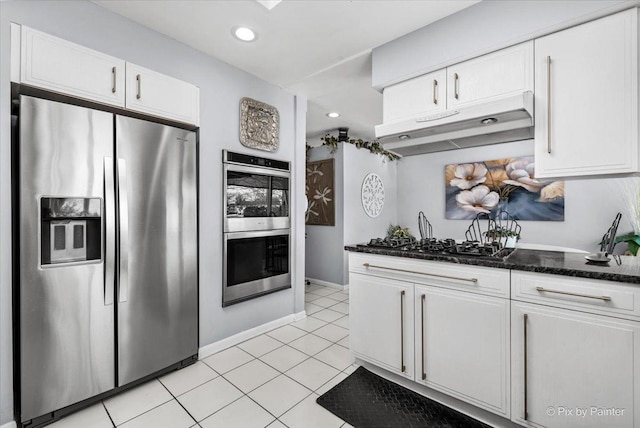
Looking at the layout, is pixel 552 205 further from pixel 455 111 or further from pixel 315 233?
pixel 315 233

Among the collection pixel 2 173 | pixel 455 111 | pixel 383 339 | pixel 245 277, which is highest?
pixel 455 111

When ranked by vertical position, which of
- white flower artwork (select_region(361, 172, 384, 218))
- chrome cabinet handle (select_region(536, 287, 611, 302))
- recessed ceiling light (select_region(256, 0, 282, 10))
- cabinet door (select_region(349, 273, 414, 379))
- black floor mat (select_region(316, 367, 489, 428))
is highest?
recessed ceiling light (select_region(256, 0, 282, 10))

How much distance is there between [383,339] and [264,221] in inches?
59.6

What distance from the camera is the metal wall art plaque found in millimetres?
2734

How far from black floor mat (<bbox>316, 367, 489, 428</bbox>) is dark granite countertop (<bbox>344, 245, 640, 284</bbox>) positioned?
3.00 ft

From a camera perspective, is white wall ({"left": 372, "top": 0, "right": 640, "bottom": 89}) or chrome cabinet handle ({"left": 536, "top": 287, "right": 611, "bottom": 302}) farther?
white wall ({"left": 372, "top": 0, "right": 640, "bottom": 89})

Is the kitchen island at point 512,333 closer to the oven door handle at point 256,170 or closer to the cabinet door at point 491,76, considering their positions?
the cabinet door at point 491,76

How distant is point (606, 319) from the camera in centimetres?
131

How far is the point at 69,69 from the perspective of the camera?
5.69ft

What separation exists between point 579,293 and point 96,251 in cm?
266

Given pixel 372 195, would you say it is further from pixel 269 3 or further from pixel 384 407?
pixel 384 407

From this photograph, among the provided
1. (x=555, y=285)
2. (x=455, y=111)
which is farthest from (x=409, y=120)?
(x=555, y=285)

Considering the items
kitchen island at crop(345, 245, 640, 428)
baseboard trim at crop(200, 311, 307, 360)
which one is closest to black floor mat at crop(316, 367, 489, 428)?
kitchen island at crop(345, 245, 640, 428)

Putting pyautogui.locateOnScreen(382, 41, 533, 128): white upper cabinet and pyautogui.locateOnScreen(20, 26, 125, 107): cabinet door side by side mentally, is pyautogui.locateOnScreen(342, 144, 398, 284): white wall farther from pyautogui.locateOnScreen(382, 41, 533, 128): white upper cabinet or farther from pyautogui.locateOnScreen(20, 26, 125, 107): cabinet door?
pyautogui.locateOnScreen(20, 26, 125, 107): cabinet door
